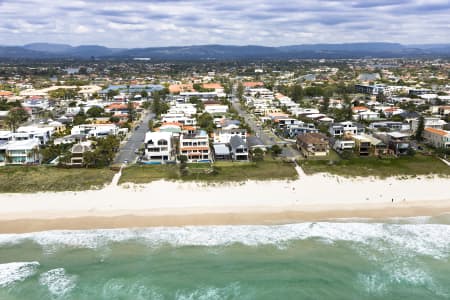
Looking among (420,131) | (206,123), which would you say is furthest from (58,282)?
(420,131)

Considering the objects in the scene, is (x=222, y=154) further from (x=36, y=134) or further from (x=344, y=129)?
(x=36, y=134)

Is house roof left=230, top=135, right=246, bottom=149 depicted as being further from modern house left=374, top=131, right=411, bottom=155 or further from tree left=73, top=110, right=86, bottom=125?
tree left=73, top=110, right=86, bottom=125

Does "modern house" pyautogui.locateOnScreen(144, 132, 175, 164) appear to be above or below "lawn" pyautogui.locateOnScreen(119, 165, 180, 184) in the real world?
above

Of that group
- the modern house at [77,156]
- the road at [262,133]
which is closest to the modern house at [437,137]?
the road at [262,133]

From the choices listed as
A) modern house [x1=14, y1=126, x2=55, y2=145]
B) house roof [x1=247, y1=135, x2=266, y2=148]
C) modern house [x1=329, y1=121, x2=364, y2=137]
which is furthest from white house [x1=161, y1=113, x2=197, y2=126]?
modern house [x1=329, y1=121, x2=364, y2=137]

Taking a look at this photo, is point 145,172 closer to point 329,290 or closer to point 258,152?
point 258,152

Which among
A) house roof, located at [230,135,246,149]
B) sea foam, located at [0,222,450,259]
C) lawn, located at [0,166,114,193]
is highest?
house roof, located at [230,135,246,149]
